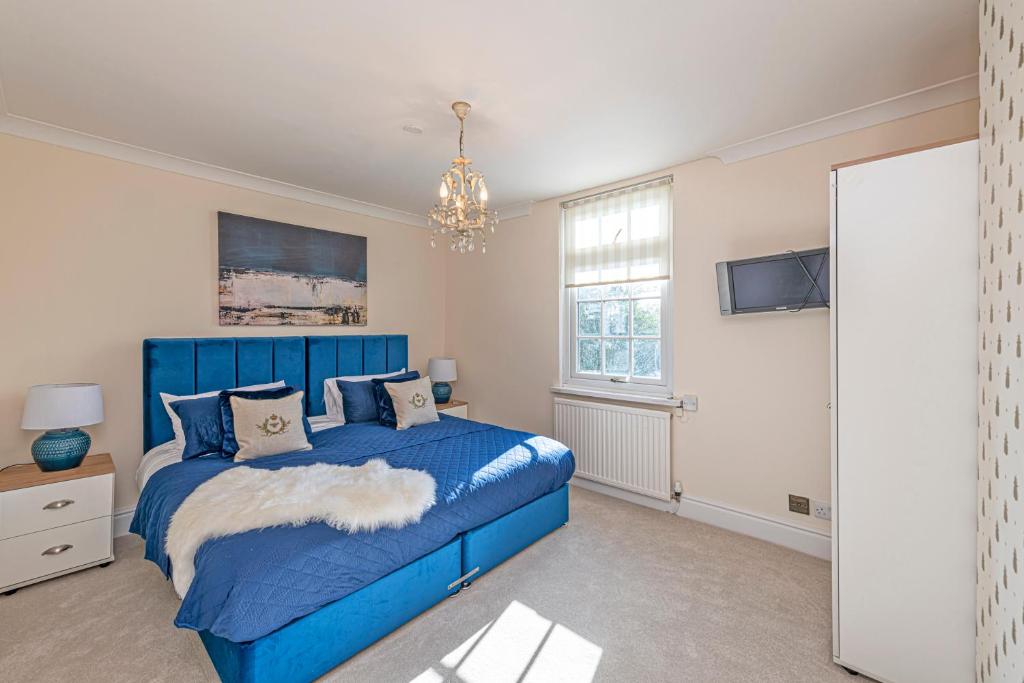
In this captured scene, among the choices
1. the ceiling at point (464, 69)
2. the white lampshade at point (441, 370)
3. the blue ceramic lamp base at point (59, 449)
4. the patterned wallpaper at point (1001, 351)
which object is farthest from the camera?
the white lampshade at point (441, 370)

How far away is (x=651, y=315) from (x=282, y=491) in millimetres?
2794

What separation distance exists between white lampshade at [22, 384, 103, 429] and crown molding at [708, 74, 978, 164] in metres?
4.19

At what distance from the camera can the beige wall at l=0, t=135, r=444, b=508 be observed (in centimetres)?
261

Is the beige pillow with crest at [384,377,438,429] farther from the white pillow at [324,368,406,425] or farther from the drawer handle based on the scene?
the drawer handle

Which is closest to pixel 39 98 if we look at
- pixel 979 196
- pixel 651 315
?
pixel 651 315

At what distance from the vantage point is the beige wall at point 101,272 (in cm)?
261

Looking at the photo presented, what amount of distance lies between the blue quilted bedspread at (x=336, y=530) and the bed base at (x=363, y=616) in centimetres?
7

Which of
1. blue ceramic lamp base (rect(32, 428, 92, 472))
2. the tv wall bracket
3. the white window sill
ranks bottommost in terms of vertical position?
blue ceramic lamp base (rect(32, 428, 92, 472))

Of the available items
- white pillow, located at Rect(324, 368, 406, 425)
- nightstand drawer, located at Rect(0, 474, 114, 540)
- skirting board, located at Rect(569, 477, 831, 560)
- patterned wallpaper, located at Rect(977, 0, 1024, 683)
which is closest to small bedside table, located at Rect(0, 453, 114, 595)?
nightstand drawer, located at Rect(0, 474, 114, 540)

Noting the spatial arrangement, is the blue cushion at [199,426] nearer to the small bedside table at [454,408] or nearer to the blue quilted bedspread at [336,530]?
the blue quilted bedspread at [336,530]

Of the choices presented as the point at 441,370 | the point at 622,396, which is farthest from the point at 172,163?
the point at 622,396

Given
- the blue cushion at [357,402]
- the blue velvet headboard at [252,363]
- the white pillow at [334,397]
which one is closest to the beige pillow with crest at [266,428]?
the blue velvet headboard at [252,363]

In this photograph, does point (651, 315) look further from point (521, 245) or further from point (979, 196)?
point (979, 196)

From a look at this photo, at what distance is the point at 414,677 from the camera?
1.75m
